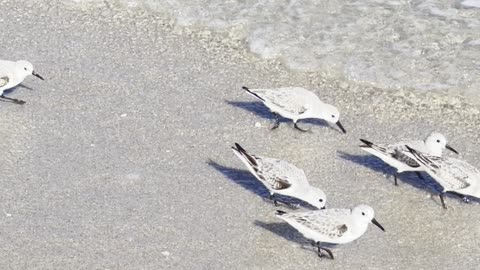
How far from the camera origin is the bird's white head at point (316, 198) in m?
7.98

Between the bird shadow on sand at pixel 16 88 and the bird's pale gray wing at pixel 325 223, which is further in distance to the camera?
the bird shadow on sand at pixel 16 88

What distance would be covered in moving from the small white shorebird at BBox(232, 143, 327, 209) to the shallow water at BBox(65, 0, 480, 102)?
2421 millimetres

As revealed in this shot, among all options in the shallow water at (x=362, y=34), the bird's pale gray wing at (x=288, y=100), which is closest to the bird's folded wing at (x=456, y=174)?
the bird's pale gray wing at (x=288, y=100)

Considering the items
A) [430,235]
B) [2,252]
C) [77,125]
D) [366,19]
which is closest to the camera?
[2,252]

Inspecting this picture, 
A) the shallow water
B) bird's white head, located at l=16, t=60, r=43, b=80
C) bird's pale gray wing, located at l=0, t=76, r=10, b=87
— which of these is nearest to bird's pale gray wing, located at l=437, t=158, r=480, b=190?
the shallow water

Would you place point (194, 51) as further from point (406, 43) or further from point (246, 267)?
point (246, 267)

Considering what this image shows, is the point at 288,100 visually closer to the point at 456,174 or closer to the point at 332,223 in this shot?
the point at 456,174

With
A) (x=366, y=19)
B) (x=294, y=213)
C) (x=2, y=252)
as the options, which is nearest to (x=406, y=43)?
(x=366, y=19)

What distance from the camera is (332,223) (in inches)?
298

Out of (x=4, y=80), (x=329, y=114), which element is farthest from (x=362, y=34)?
(x=4, y=80)

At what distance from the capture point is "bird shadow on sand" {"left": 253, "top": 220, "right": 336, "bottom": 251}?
7.81m

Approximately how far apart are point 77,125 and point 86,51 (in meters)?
1.58

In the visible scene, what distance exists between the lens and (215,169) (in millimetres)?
8766

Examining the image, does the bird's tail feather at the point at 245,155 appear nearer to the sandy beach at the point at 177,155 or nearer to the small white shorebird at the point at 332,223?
the sandy beach at the point at 177,155
